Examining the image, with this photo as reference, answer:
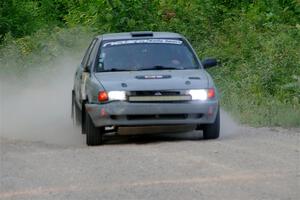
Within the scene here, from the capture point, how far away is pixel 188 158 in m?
10.6

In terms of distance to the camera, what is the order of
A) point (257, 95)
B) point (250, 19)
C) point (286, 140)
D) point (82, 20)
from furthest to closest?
point (82, 20), point (250, 19), point (257, 95), point (286, 140)

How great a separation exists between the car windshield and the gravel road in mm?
1065

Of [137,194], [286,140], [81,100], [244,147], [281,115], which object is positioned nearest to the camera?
[137,194]

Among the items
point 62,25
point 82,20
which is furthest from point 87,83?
point 62,25

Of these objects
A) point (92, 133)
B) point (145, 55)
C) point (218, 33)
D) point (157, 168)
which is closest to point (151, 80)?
point (92, 133)

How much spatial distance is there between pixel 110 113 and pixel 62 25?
64.3 ft

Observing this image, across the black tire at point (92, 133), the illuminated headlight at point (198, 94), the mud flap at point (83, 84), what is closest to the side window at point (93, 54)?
the mud flap at point (83, 84)

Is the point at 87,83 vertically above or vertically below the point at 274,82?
above

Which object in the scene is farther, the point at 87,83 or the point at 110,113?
the point at 87,83

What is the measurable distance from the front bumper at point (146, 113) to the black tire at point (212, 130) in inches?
13.6

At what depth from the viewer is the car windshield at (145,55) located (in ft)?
44.0

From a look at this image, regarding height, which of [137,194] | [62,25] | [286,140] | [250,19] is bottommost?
[62,25]

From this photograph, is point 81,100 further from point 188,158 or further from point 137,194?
point 137,194

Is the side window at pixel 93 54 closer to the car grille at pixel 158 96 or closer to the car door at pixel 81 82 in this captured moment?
the car door at pixel 81 82
